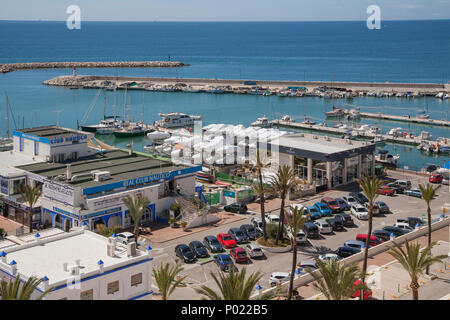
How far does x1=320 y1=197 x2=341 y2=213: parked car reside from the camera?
4603 cm

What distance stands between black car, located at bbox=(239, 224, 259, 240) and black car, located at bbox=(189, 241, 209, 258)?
13.5ft

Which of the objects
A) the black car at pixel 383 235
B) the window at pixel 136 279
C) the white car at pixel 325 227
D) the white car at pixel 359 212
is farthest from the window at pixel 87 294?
the white car at pixel 359 212

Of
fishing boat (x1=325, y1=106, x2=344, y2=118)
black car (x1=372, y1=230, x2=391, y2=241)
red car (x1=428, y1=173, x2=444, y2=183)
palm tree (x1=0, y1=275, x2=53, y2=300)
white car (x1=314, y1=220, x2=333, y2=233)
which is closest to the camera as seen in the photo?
palm tree (x1=0, y1=275, x2=53, y2=300)

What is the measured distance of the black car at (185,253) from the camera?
35.5 m

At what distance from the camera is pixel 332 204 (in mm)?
46781

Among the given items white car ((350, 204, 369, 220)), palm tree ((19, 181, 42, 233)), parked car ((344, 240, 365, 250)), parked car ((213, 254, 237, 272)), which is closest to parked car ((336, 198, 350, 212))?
white car ((350, 204, 369, 220))

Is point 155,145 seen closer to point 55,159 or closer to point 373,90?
point 55,159

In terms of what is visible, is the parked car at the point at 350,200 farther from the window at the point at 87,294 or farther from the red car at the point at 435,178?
the window at the point at 87,294

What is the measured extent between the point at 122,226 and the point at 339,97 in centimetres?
9289

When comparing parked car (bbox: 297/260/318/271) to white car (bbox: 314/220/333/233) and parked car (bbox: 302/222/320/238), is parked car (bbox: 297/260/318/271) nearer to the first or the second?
parked car (bbox: 302/222/320/238)

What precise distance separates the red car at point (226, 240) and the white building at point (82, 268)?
432 inches

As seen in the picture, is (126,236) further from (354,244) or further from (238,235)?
(354,244)

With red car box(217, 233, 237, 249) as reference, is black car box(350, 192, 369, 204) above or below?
above
